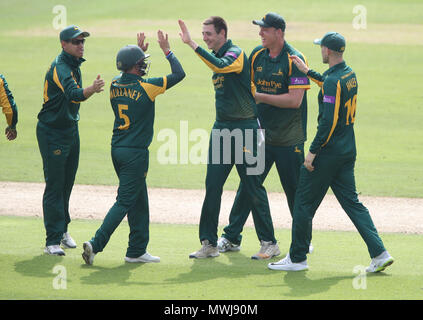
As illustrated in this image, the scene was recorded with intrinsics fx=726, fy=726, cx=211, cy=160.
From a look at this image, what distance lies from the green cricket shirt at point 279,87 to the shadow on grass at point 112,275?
6.94 ft

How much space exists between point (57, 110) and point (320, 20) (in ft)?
80.7

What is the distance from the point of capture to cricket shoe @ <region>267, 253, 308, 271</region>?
7.43m

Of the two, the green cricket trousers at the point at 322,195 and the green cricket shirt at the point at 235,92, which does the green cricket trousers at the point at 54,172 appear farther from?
the green cricket trousers at the point at 322,195

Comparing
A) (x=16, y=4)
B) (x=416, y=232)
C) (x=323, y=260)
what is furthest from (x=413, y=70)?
(x=16, y=4)

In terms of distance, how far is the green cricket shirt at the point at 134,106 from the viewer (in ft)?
24.7

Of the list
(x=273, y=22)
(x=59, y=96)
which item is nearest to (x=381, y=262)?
(x=273, y=22)

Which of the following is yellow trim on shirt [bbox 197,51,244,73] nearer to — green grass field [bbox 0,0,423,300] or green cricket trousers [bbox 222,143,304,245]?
green cricket trousers [bbox 222,143,304,245]

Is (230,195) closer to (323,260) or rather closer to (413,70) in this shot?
(323,260)

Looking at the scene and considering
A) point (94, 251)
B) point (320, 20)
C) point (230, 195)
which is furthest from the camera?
point (320, 20)

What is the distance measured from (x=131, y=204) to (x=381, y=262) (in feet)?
8.57

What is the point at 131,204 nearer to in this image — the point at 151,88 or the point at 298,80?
the point at 151,88

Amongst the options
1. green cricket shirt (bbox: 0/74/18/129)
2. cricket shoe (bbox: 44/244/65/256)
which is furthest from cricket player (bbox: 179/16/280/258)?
green cricket shirt (bbox: 0/74/18/129)

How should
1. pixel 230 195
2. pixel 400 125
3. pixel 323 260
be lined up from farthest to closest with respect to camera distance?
pixel 400 125 < pixel 230 195 < pixel 323 260

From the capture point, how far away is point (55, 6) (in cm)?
3569
